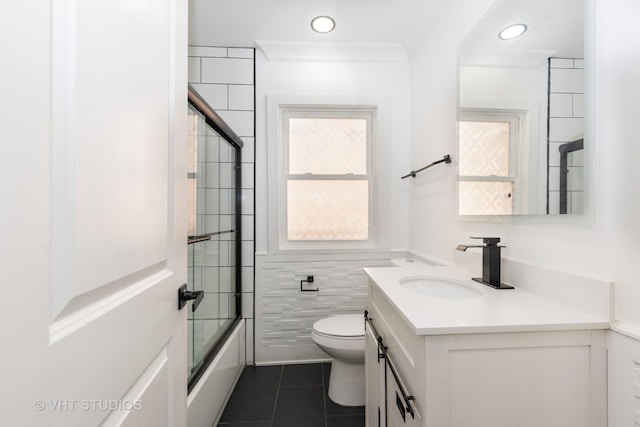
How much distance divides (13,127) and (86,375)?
1.19 ft

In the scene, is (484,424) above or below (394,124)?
below

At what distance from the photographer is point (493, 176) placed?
3.75ft

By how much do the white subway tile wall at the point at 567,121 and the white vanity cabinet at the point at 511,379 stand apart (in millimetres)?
381

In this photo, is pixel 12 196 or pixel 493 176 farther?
pixel 493 176

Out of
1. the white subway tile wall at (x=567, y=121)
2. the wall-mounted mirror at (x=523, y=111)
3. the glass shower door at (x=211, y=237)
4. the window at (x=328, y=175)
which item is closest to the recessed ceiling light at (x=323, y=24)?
the window at (x=328, y=175)

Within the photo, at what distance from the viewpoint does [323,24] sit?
5.71 ft

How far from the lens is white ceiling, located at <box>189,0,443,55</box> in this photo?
5.20 ft

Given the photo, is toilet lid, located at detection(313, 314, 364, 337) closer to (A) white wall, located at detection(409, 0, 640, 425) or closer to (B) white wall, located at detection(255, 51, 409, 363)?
(B) white wall, located at detection(255, 51, 409, 363)

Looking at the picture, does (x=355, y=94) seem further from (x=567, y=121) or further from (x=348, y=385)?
(x=348, y=385)

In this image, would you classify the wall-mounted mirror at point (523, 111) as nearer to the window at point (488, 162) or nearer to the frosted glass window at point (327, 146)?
the window at point (488, 162)

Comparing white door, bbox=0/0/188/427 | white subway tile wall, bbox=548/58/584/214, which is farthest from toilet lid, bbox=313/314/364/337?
white subway tile wall, bbox=548/58/584/214

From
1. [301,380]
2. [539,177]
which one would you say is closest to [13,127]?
[539,177]

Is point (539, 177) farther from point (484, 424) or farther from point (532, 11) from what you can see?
point (484, 424)

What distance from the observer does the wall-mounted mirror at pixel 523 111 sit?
2.63ft
